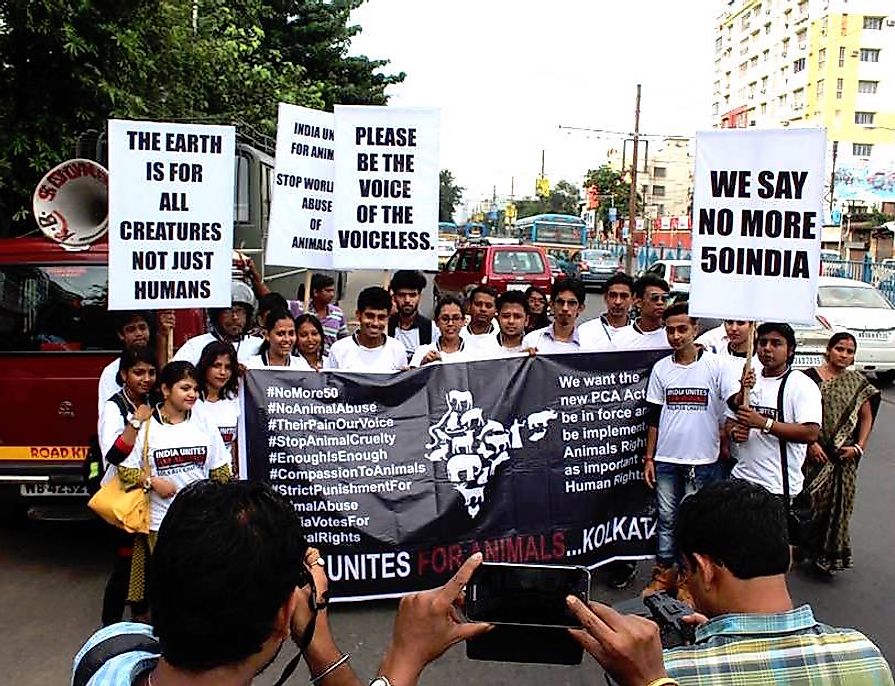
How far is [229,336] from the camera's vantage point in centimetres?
604

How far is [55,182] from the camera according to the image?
6.16m

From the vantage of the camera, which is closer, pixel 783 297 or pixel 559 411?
pixel 783 297

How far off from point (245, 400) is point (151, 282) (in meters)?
0.95

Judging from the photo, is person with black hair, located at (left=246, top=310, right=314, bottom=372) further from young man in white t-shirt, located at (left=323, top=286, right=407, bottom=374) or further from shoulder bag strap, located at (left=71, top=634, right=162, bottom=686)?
shoulder bag strap, located at (left=71, top=634, right=162, bottom=686)

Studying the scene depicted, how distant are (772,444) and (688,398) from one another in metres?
0.51

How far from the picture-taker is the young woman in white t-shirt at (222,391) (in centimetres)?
461

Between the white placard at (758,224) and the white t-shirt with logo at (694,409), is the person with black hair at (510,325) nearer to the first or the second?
the white t-shirt with logo at (694,409)

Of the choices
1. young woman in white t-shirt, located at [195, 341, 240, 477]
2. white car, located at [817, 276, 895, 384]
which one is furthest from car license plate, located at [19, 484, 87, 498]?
white car, located at [817, 276, 895, 384]

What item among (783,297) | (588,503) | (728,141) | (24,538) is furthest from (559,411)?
(24,538)

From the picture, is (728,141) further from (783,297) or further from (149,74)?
(149,74)

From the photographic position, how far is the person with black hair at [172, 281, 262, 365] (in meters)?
5.39

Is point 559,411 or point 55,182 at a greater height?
point 55,182

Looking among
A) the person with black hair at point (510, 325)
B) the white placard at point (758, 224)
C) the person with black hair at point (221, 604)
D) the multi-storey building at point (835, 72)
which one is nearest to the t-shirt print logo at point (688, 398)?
the white placard at point (758, 224)

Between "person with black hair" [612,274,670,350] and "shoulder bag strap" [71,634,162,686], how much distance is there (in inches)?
181
